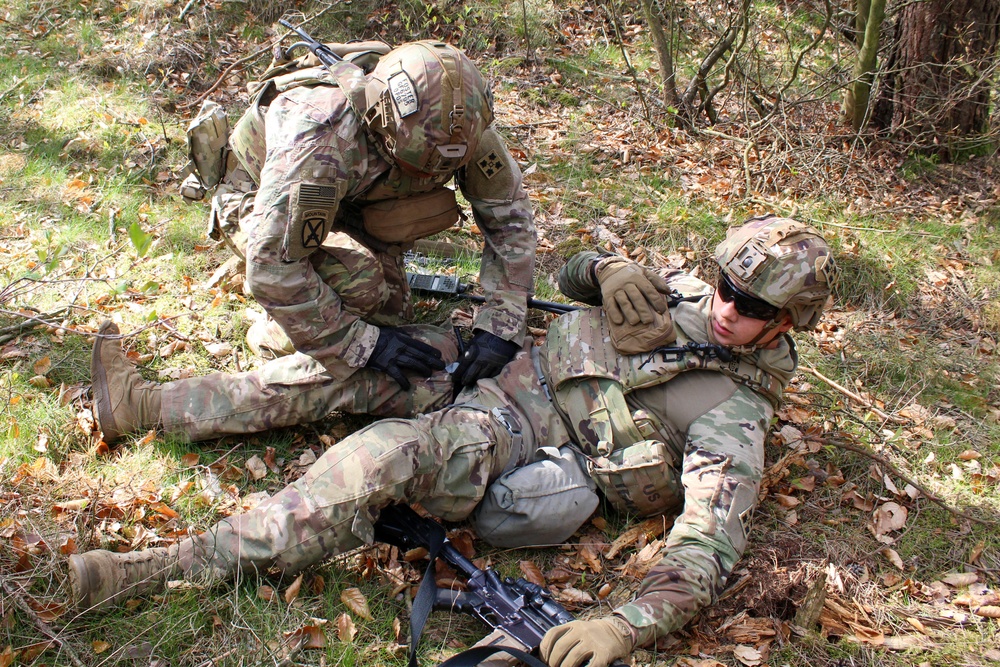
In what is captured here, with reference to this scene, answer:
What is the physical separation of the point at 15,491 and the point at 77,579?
2.62 ft

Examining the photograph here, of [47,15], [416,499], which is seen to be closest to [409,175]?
[416,499]

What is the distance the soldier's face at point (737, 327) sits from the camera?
345 centimetres

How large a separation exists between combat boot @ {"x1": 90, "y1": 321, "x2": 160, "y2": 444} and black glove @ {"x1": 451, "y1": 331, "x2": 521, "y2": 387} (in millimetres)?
1557

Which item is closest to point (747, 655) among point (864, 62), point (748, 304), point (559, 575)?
point (559, 575)

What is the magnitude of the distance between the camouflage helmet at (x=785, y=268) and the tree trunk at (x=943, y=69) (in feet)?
11.7

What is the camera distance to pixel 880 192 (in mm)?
6207

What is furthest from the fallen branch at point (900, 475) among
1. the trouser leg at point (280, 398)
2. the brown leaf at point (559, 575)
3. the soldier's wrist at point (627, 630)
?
the trouser leg at point (280, 398)

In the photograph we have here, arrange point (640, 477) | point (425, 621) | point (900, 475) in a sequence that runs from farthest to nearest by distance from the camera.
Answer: point (900, 475), point (640, 477), point (425, 621)

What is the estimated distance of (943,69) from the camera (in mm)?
6059

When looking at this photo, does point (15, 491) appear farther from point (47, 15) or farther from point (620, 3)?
point (620, 3)

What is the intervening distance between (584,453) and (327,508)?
131 cm

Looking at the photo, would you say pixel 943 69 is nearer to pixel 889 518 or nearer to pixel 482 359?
pixel 889 518

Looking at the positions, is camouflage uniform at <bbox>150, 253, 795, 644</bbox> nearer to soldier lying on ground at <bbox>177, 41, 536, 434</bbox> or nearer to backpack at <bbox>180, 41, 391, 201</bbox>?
soldier lying on ground at <bbox>177, 41, 536, 434</bbox>

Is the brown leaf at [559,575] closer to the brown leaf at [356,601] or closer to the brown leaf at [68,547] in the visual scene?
the brown leaf at [356,601]
